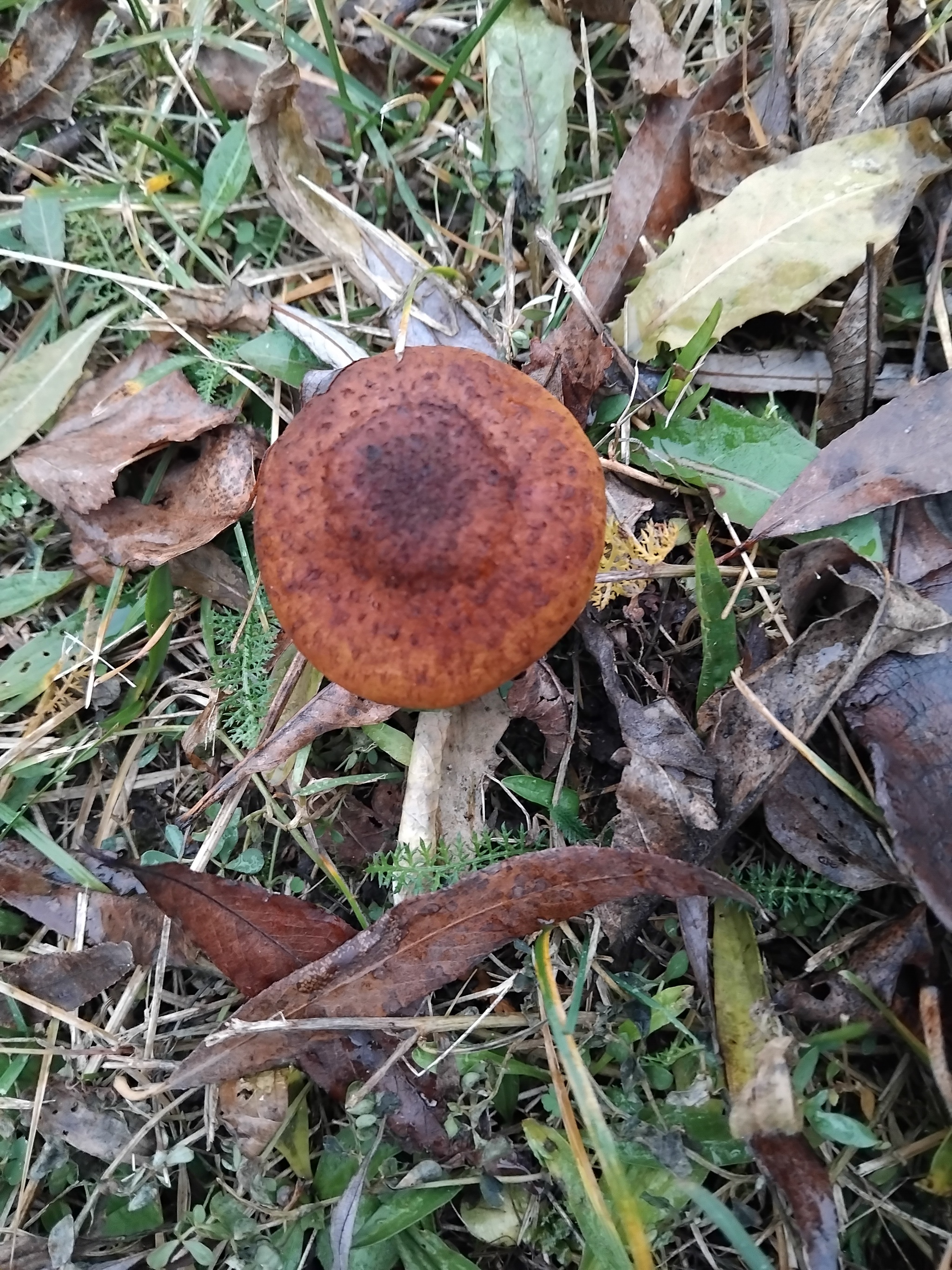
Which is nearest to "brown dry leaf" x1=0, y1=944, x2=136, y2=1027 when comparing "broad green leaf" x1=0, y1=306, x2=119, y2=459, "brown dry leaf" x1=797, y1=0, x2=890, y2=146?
"broad green leaf" x1=0, y1=306, x2=119, y2=459

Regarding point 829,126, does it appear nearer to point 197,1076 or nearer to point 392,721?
point 392,721

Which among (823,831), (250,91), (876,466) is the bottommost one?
(823,831)

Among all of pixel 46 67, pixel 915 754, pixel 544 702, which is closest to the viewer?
pixel 915 754

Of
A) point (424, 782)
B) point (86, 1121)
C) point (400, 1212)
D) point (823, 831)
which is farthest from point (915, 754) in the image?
point (86, 1121)

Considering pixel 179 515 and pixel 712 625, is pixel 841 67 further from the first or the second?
pixel 179 515

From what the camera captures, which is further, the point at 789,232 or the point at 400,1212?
the point at 789,232

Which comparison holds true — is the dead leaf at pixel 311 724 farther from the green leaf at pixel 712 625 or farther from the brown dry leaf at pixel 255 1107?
the green leaf at pixel 712 625

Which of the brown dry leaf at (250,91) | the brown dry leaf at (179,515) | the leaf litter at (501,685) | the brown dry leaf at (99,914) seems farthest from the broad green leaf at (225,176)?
the brown dry leaf at (99,914)
